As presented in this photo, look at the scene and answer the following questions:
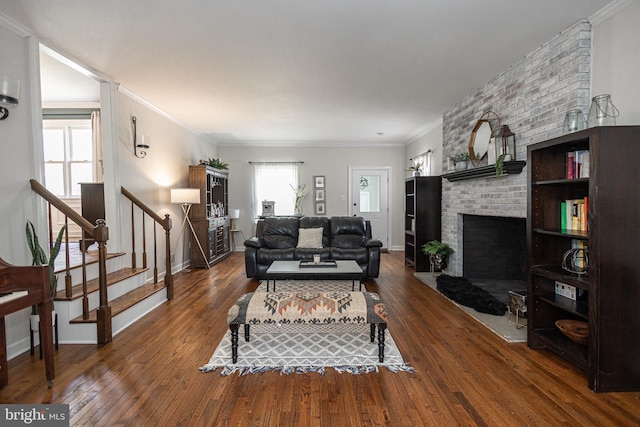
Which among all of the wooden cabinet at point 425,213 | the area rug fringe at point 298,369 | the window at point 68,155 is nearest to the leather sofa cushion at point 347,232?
the wooden cabinet at point 425,213

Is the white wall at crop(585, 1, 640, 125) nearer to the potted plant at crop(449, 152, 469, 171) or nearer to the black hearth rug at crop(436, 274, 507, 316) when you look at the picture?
the potted plant at crop(449, 152, 469, 171)

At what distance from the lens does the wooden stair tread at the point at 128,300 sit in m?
2.80

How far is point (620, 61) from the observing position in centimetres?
241

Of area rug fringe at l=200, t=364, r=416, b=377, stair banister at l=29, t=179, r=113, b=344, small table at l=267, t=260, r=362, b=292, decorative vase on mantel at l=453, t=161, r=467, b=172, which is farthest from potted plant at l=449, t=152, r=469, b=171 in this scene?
stair banister at l=29, t=179, r=113, b=344

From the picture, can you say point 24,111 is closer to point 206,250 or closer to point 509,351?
point 206,250

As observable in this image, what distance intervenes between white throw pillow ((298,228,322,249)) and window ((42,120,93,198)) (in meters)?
3.67

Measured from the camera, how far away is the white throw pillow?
521 cm

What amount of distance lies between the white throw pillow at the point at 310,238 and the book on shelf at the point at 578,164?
3.49m

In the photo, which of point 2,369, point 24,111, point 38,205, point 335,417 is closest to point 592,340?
point 335,417

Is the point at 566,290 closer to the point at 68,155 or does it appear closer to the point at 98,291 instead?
the point at 98,291

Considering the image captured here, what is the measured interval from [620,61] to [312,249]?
3953 millimetres

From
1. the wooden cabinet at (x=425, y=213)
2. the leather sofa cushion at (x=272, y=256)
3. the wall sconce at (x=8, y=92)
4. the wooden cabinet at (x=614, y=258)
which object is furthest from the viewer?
the wooden cabinet at (x=425, y=213)

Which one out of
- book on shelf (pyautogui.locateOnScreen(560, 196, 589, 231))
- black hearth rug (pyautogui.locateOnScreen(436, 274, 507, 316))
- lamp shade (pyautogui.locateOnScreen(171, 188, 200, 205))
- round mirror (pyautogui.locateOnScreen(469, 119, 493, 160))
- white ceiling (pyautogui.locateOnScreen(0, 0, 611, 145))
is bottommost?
black hearth rug (pyautogui.locateOnScreen(436, 274, 507, 316))

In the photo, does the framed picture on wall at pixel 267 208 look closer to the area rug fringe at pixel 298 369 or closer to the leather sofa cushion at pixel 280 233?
the leather sofa cushion at pixel 280 233
